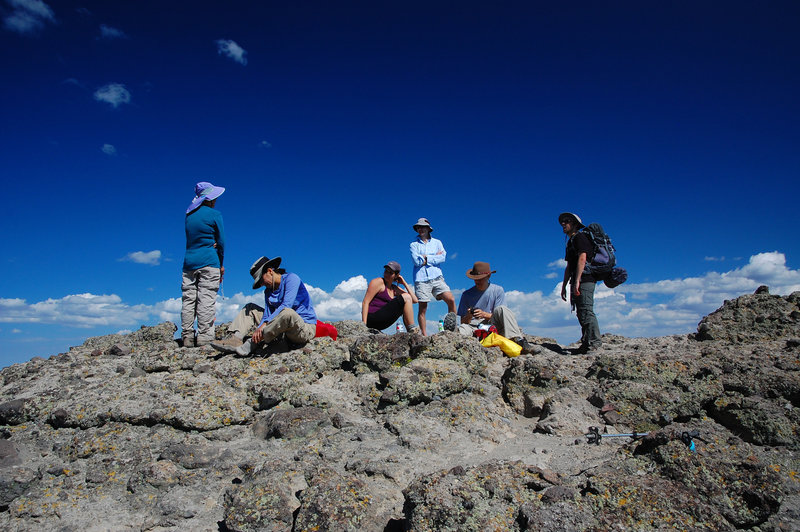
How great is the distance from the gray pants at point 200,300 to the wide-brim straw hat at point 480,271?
17.0ft

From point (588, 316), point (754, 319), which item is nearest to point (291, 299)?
point (588, 316)

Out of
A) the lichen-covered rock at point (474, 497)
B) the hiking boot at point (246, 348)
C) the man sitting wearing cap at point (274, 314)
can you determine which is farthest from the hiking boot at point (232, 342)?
the lichen-covered rock at point (474, 497)

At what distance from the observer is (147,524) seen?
13.8 ft

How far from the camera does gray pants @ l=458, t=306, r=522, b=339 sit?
28.8 feet

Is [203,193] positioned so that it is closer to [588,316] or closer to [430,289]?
[430,289]

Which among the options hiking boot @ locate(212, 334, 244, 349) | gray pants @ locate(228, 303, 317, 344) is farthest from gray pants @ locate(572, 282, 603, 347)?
hiking boot @ locate(212, 334, 244, 349)

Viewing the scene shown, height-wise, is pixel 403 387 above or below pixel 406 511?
above

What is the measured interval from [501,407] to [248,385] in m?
3.49

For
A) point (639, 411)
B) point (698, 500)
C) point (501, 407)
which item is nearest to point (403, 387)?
point (501, 407)

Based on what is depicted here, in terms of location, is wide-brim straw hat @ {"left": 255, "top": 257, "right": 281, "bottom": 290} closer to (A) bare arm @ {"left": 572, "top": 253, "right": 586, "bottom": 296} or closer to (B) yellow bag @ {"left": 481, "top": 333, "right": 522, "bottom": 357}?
(B) yellow bag @ {"left": 481, "top": 333, "right": 522, "bottom": 357}

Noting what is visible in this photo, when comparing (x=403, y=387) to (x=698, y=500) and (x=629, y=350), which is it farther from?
(x=629, y=350)

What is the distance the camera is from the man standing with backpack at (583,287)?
870cm

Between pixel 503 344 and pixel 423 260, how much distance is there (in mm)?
3419

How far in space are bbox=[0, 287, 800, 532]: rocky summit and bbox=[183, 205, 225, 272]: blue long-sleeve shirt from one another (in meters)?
1.68
